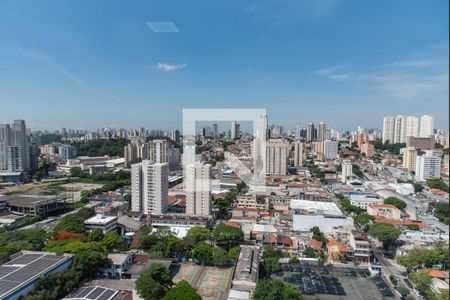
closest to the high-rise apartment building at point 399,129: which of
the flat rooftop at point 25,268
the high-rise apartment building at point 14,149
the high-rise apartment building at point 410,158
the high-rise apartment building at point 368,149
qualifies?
the high-rise apartment building at point 410,158

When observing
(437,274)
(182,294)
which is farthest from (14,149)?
(437,274)

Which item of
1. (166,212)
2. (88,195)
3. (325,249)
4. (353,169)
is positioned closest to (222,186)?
(166,212)

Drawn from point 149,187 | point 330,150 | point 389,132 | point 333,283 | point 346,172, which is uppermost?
point 389,132

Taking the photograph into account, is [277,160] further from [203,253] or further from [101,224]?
[203,253]

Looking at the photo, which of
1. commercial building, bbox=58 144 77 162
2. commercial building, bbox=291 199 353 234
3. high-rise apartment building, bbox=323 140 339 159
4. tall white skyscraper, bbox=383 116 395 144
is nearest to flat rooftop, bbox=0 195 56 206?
commercial building, bbox=291 199 353 234

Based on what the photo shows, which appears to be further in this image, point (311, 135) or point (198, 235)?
point (311, 135)

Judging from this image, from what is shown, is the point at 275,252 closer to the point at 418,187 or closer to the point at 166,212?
the point at 166,212
